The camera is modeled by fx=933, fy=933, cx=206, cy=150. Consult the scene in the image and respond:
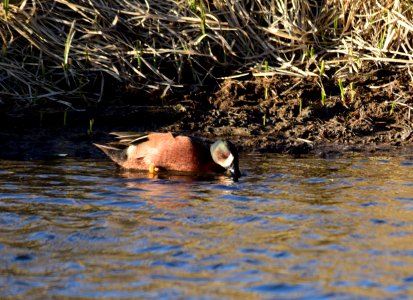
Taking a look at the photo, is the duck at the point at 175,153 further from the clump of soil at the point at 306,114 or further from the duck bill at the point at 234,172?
the clump of soil at the point at 306,114

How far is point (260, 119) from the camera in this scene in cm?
861

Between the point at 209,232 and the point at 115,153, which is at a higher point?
the point at 115,153

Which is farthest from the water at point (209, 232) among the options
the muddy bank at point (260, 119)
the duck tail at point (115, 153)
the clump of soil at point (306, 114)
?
the clump of soil at point (306, 114)

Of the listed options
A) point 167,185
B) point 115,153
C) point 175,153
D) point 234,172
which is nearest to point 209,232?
point 167,185

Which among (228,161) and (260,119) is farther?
(260,119)

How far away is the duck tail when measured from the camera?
7789mm

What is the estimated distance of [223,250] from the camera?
16.4ft

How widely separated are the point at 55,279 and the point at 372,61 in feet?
17.5

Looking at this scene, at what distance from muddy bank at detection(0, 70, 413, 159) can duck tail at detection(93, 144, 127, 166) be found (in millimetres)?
313

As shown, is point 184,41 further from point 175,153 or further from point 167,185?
point 167,185

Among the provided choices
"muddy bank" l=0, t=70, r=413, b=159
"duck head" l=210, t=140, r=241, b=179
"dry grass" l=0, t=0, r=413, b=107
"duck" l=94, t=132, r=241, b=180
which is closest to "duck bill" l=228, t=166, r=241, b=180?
"duck head" l=210, t=140, r=241, b=179

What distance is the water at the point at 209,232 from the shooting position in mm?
4426

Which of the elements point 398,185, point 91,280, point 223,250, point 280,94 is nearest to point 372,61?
point 280,94

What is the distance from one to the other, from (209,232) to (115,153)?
2.57 m
